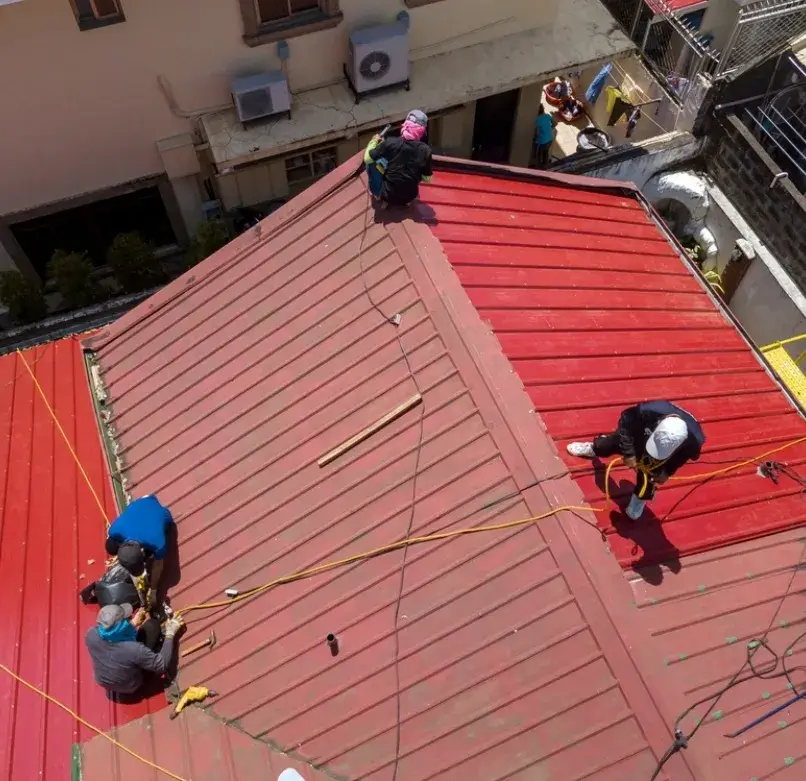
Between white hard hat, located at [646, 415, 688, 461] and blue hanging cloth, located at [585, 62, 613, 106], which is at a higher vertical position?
blue hanging cloth, located at [585, 62, 613, 106]

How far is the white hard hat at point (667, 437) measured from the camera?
733cm

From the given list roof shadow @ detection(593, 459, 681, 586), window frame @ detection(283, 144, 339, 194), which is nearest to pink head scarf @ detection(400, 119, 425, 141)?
roof shadow @ detection(593, 459, 681, 586)

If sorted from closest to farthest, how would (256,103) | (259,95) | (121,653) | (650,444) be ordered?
(650,444)
(121,653)
(259,95)
(256,103)

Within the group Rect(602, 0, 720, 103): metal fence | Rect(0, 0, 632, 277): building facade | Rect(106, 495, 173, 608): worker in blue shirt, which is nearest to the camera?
Rect(106, 495, 173, 608): worker in blue shirt

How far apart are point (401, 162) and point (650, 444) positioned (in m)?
4.72

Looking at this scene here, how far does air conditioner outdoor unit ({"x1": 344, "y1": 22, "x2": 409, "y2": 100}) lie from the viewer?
539 inches

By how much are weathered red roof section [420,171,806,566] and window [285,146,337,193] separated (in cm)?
629

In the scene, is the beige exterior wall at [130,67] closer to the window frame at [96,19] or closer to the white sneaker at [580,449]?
the window frame at [96,19]

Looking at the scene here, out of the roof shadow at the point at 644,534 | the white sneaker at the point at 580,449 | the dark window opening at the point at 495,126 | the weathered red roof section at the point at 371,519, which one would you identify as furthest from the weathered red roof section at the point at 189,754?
the dark window opening at the point at 495,126

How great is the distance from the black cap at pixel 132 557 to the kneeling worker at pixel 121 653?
1.34ft

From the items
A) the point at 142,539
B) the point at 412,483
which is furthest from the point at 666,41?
the point at 142,539

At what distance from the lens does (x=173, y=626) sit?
840 centimetres

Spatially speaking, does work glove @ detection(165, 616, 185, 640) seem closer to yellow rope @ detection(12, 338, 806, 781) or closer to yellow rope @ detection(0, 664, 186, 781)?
yellow rope @ detection(12, 338, 806, 781)

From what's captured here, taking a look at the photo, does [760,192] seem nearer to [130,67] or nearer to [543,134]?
[543,134]
